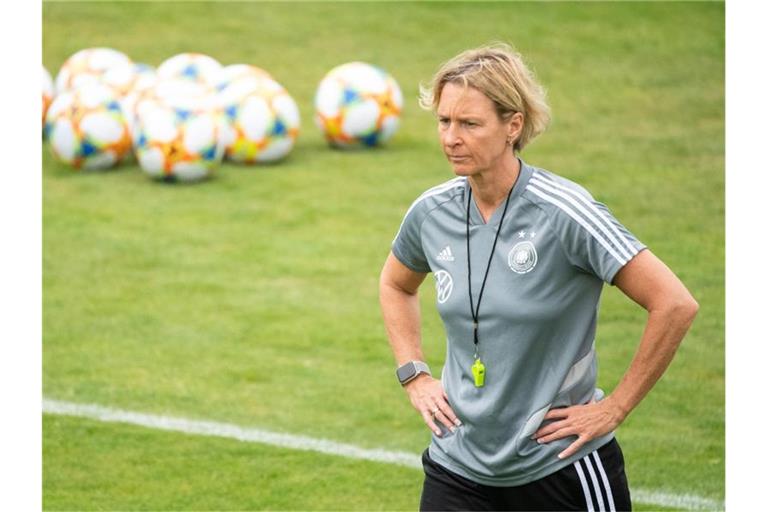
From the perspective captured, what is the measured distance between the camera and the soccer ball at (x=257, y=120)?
13766 mm

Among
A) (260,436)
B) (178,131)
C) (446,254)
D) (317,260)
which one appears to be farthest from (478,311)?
(178,131)

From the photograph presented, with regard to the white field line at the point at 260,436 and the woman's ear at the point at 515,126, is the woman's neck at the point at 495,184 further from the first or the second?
the white field line at the point at 260,436

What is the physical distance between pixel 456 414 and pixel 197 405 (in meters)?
4.26

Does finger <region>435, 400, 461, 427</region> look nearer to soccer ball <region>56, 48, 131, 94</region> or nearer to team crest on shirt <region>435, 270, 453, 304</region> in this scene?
team crest on shirt <region>435, 270, 453, 304</region>

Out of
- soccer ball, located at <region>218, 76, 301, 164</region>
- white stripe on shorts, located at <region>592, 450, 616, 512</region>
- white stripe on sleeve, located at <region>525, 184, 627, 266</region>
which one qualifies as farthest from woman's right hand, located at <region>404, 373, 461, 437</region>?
soccer ball, located at <region>218, 76, 301, 164</region>

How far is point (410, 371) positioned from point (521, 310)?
76cm

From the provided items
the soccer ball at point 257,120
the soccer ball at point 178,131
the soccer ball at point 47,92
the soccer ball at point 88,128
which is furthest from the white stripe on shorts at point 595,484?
the soccer ball at point 47,92

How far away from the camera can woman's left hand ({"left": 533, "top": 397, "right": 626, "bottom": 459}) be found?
4051mm

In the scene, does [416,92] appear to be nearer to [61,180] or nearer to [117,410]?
[61,180]

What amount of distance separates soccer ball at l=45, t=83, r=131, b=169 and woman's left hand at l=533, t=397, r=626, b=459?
1031 cm

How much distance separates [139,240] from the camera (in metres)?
11.9

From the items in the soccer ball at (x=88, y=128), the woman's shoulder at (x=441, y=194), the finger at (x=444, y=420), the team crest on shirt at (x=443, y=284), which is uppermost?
the woman's shoulder at (x=441, y=194)

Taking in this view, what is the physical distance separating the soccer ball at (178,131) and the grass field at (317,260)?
0.95 feet

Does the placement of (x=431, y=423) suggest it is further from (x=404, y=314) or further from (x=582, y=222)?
(x=582, y=222)
